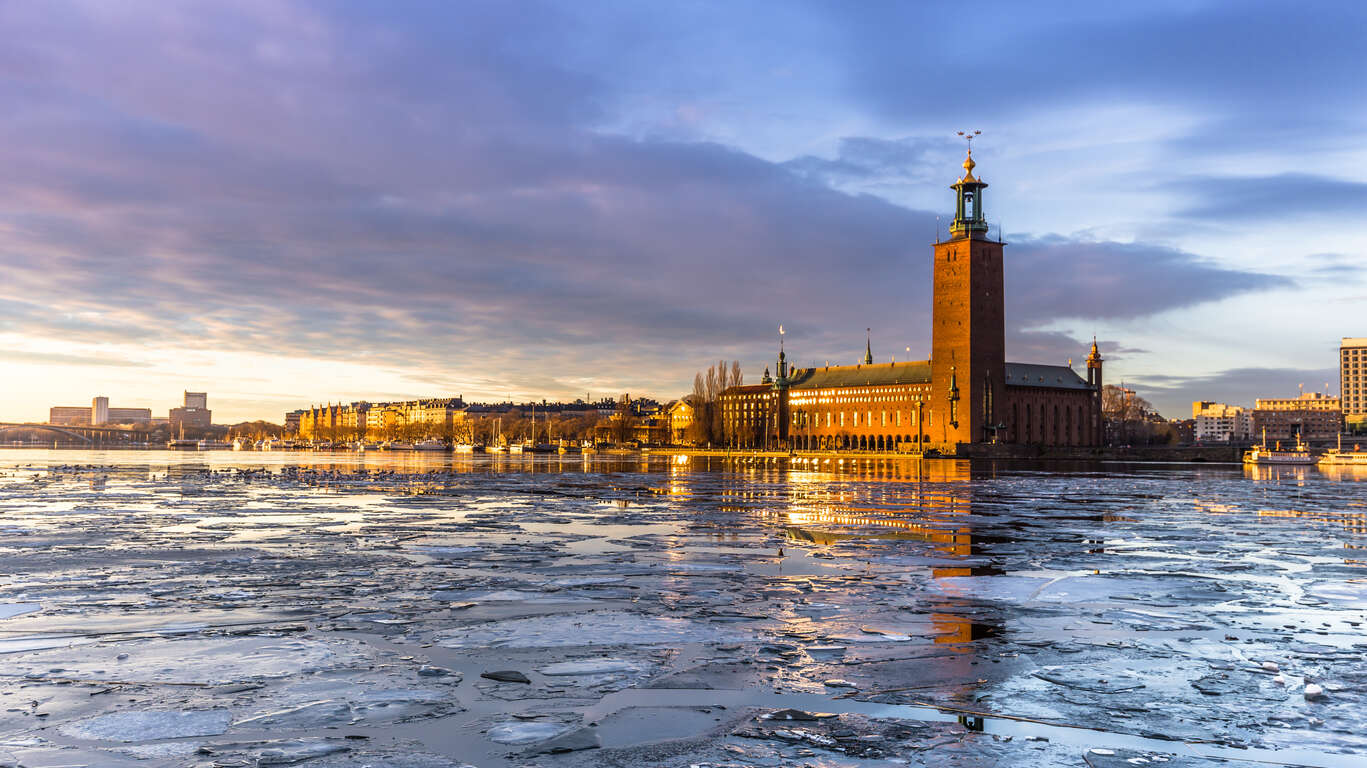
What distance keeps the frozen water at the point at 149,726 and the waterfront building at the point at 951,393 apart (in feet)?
389

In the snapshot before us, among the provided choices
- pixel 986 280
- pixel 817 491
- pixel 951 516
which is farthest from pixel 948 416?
pixel 951 516

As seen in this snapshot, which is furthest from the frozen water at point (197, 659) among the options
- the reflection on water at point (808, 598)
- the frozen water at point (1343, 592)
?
the frozen water at point (1343, 592)

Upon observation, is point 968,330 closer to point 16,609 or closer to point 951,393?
point 951,393

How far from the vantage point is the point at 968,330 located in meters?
124

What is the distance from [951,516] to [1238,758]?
18.6 m

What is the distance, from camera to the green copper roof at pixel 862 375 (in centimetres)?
15477

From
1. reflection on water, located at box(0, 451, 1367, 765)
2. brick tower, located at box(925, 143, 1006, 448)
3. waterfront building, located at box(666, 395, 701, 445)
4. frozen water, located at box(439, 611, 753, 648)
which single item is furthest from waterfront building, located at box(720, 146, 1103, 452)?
frozen water, located at box(439, 611, 753, 648)

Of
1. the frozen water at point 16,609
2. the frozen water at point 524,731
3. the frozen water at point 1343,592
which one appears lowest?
the frozen water at point 1343,592

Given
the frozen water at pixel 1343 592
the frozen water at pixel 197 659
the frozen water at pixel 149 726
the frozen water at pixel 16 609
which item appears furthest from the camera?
the frozen water at pixel 1343 592

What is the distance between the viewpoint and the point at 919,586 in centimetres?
1192

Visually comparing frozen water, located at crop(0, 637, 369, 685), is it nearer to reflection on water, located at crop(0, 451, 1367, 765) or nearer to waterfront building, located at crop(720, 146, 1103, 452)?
reflection on water, located at crop(0, 451, 1367, 765)

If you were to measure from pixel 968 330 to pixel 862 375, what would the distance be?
4343 cm

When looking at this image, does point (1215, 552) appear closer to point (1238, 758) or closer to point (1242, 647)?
point (1242, 647)

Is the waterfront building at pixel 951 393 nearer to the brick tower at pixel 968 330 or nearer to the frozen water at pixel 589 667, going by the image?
the brick tower at pixel 968 330
